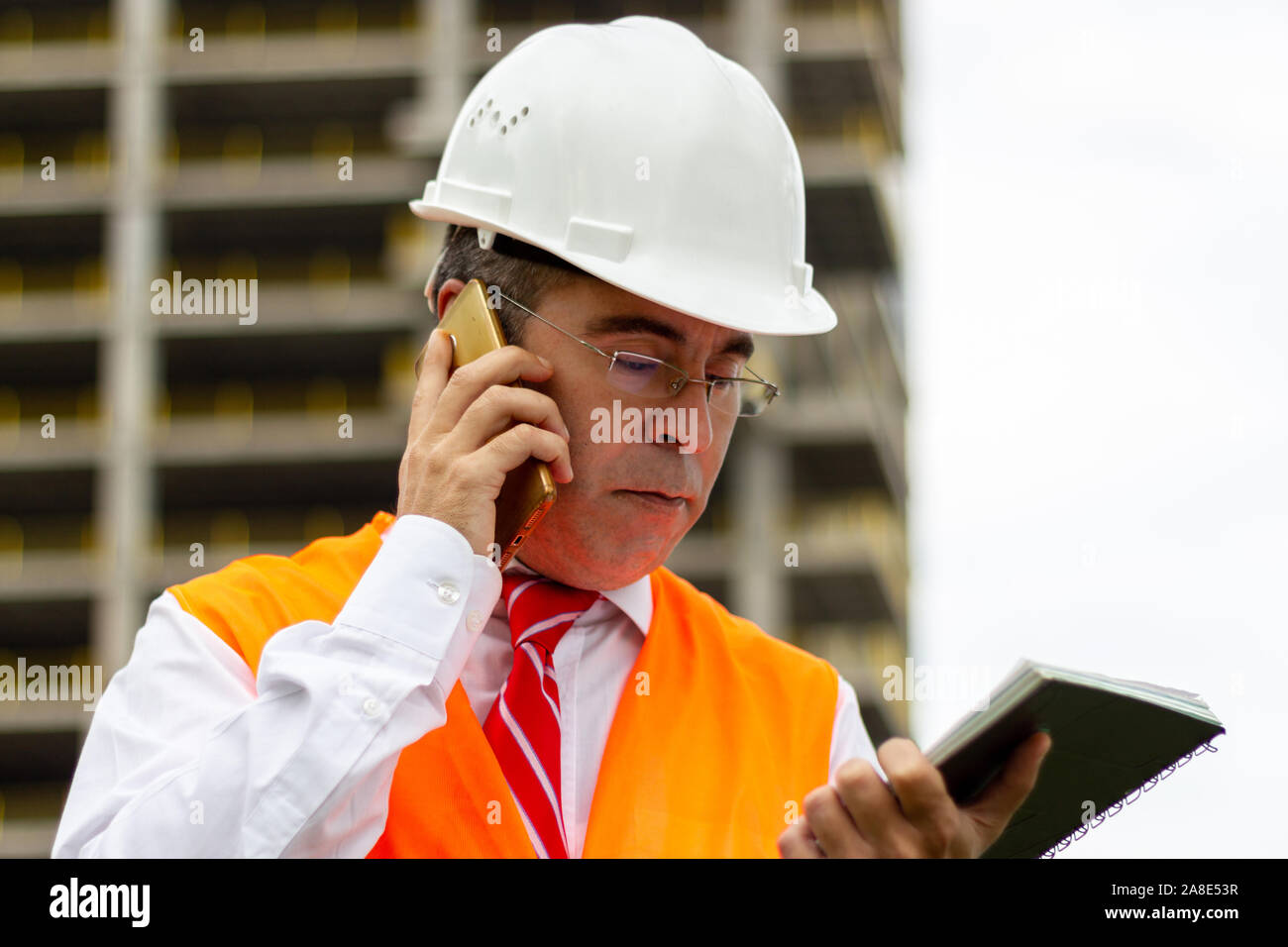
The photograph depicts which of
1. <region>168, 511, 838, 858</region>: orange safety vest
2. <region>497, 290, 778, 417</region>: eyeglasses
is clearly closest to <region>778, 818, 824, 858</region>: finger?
<region>168, 511, 838, 858</region>: orange safety vest

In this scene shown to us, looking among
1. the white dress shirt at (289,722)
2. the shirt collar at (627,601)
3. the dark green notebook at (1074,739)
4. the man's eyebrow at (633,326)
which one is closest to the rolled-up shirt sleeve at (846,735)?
the shirt collar at (627,601)

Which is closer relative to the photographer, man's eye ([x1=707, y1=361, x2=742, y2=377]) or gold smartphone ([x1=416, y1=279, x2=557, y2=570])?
gold smartphone ([x1=416, y1=279, x2=557, y2=570])

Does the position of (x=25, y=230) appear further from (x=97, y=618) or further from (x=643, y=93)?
(x=643, y=93)

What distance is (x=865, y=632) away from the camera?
138 ft

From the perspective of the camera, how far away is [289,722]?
7.41ft

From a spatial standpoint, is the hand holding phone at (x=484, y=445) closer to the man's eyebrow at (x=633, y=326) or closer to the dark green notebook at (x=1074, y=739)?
the man's eyebrow at (x=633, y=326)

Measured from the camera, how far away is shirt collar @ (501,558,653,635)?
288cm

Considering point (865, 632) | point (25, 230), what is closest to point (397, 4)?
point (25, 230)

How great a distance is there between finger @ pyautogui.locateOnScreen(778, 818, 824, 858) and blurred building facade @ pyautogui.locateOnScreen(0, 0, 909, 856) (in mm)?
32373

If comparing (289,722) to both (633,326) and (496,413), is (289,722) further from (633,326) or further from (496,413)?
(633,326)

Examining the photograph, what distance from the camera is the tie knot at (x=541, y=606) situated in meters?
2.77

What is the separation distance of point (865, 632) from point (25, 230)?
2281 centimetres

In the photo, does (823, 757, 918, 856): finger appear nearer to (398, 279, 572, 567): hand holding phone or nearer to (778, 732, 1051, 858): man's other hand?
(778, 732, 1051, 858): man's other hand

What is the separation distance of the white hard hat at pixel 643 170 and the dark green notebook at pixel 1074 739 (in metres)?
0.97
